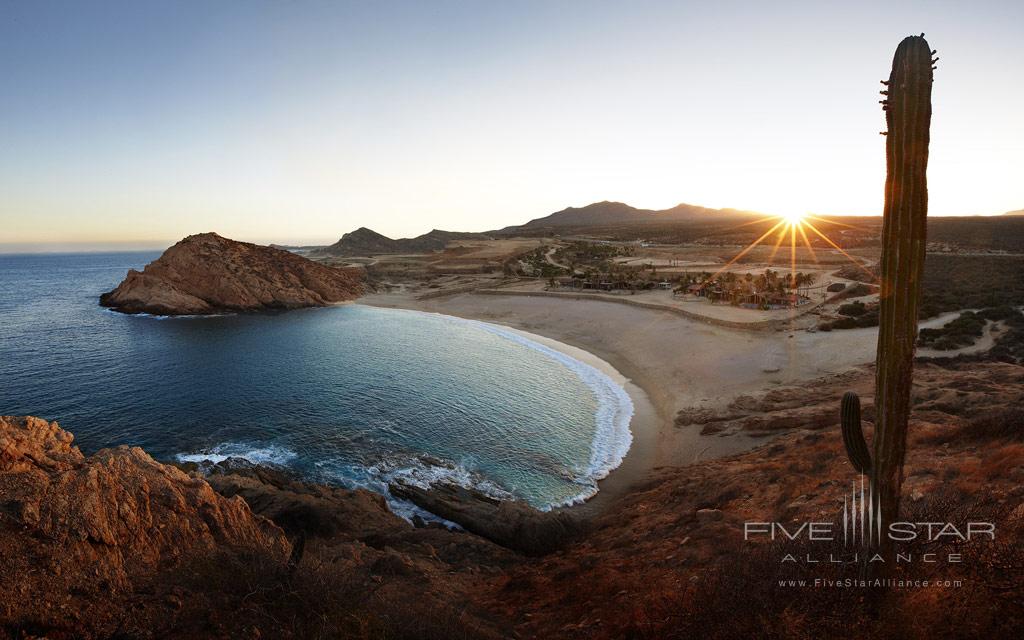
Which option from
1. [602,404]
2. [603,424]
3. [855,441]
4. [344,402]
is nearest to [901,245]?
[855,441]

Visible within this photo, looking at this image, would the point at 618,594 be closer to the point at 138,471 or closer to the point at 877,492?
the point at 877,492

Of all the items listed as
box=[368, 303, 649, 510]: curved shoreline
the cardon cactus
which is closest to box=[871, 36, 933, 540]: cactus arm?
the cardon cactus

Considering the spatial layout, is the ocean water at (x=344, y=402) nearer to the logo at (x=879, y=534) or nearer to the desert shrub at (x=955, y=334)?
the logo at (x=879, y=534)

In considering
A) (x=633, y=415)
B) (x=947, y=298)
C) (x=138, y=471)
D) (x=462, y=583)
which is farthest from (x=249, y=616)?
(x=947, y=298)

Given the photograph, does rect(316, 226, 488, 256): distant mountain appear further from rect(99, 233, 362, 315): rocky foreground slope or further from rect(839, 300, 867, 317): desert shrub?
rect(839, 300, 867, 317): desert shrub

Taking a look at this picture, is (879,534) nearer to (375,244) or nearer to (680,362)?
(680,362)
